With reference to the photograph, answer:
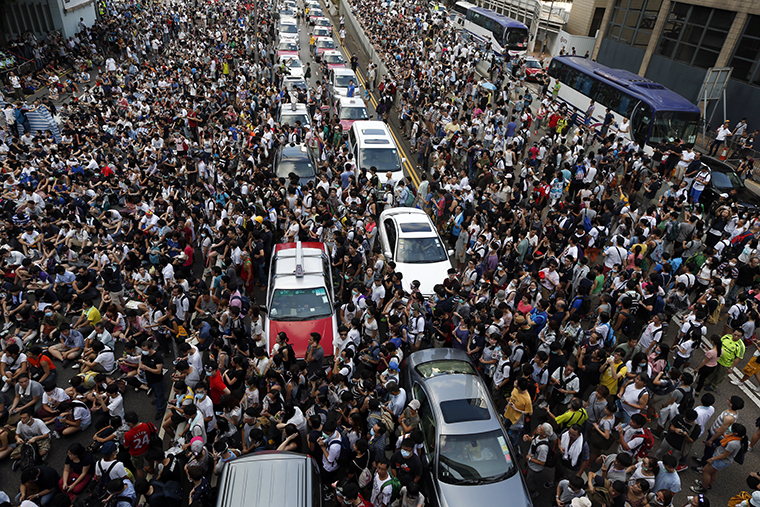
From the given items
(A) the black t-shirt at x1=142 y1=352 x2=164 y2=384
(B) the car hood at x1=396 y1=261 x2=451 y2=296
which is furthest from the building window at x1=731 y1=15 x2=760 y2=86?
(A) the black t-shirt at x1=142 y1=352 x2=164 y2=384

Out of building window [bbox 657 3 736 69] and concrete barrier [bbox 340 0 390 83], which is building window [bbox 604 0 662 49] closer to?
building window [bbox 657 3 736 69]

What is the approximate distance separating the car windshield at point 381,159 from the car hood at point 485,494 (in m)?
10.8

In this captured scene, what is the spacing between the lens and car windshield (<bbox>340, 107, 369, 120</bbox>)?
19719 mm

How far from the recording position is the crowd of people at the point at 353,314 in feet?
21.3

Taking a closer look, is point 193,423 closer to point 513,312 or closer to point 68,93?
point 513,312

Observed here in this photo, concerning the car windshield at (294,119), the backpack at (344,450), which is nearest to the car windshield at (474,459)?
the backpack at (344,450)

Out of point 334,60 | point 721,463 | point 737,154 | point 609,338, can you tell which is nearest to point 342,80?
point 334,60

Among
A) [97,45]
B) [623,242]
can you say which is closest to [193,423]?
[623,242]

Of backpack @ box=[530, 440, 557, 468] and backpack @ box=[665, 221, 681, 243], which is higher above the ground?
backpack @ box=[665, 221, 681, 243]

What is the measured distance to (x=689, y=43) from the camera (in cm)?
2606

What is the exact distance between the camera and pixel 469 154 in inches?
659

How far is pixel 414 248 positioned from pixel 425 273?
81 centimetres

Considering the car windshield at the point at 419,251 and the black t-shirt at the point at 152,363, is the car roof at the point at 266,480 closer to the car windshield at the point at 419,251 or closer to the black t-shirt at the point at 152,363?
the black t-shirt at the point at 152,363

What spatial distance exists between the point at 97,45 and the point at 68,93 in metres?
9.42
